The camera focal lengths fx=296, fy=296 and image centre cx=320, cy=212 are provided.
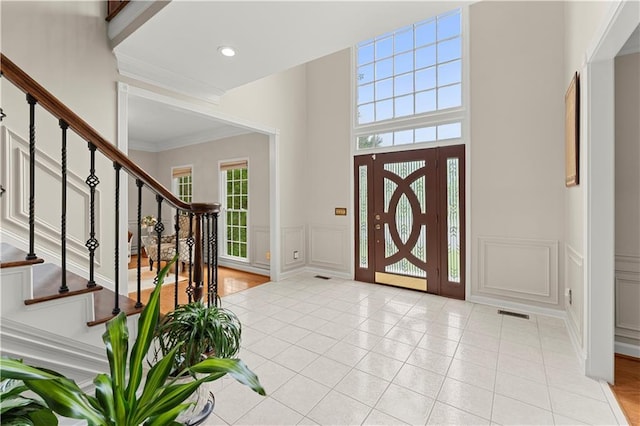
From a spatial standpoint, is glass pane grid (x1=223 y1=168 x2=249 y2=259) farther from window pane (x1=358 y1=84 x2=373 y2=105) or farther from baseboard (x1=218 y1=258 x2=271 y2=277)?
window pane (x1=358 y1=84 x2=373 y2=105)

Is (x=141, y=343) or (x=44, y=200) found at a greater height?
(x=44, y=200)

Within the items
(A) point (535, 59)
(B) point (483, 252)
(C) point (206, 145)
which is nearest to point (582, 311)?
(B) point (483, 252)

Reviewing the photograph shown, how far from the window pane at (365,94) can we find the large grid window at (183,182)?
415 cm

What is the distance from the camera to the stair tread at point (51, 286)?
1380 mm

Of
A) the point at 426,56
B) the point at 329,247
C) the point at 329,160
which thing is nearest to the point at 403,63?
the point at 426,56

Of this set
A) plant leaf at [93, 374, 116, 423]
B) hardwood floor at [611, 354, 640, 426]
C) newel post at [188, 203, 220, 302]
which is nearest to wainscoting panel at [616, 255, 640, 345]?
hardwood floor at [611, 354, 640, 426]

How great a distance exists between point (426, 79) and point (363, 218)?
217 centimetres

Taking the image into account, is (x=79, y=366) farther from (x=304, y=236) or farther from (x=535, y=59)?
(x=535, y=59)

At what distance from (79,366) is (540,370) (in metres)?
3.00

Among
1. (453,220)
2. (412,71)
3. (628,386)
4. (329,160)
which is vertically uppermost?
(412,71)

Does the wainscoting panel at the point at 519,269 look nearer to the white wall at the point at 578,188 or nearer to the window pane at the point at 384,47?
the white wall at the point at 578,188

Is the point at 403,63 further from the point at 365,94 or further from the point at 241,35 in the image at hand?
the point at 241,35

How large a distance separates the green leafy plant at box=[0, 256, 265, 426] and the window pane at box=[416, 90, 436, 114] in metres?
3.95

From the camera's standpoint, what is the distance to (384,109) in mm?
4465
